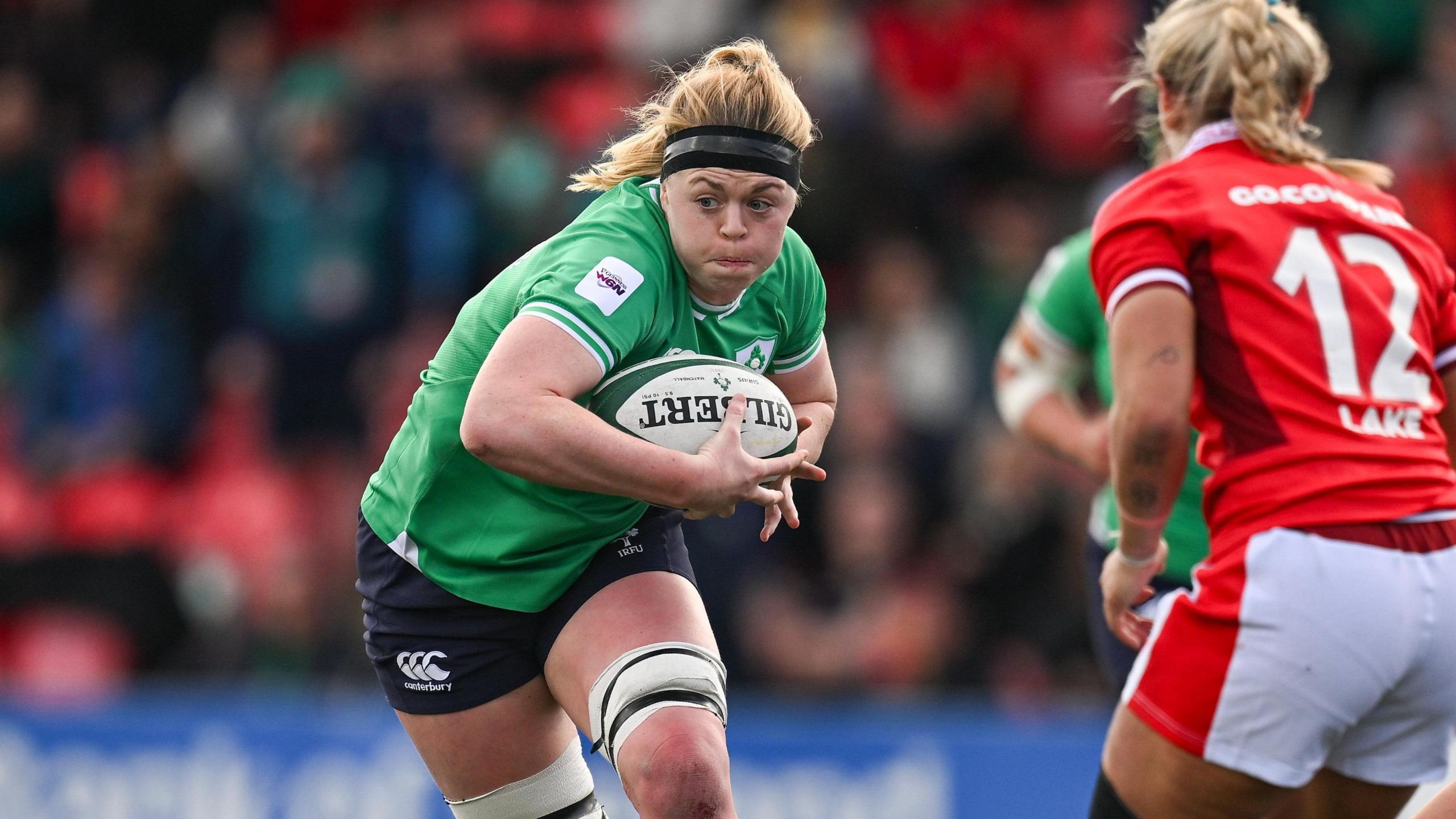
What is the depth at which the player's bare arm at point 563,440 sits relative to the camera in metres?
3.43

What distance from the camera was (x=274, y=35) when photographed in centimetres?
1167

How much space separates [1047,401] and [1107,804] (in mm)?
2249

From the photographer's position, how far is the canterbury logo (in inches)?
159

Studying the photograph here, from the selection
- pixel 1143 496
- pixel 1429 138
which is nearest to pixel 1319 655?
pixel 1143 496

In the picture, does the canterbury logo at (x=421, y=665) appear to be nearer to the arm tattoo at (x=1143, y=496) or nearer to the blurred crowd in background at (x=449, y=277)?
the arm tattoo at (x=1143, y=496)

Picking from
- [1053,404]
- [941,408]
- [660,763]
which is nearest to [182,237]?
[941,408]

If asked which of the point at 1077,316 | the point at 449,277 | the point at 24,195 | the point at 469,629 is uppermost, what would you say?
the point at 24,195

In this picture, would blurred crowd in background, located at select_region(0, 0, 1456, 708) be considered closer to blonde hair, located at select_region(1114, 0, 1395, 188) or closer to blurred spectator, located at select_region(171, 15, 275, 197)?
blurred spectator, located at select_region(171, 15, 275, 197)

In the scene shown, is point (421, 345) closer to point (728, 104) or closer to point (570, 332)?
point (728, 104)

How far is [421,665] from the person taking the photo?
406 cm

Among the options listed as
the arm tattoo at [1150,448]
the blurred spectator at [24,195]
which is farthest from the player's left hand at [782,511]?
the blurred spectator at [24,195]

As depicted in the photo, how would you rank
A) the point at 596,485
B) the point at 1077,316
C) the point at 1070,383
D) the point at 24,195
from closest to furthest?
1. the point at 596,485
2. the point at 1077,316
3. the point at 1070,383
4. the point at 24,195

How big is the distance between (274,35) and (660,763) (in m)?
9.20

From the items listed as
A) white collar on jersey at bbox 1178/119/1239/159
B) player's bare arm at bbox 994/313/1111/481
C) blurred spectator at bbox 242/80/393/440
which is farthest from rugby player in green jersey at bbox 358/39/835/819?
blurred spectator at bbox 242/80/393/440
